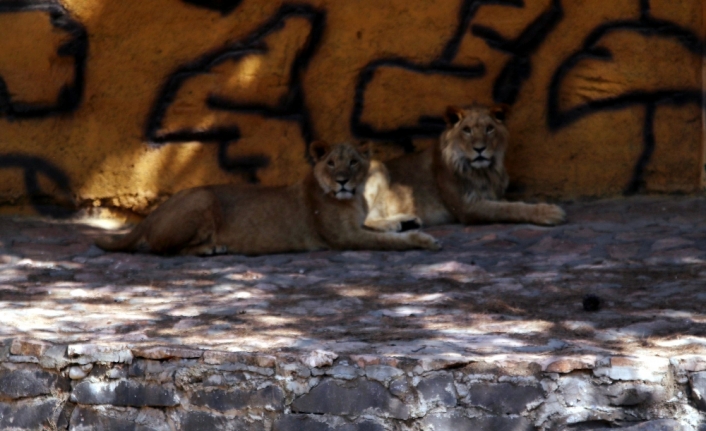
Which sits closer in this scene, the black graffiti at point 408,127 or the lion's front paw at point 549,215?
the lion's front paw at point 549,215

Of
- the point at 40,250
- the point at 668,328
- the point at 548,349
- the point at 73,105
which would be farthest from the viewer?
the point at 73,105

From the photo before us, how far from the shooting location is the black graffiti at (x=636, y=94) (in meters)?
8.22

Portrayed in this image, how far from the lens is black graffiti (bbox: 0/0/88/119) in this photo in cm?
851

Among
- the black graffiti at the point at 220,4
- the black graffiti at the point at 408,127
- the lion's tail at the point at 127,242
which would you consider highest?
the black graffiti at the point at 220,4

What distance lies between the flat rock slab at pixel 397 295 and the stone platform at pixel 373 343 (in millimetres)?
20

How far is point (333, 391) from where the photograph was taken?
13.7 ft

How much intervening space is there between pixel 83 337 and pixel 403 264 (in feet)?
8.30

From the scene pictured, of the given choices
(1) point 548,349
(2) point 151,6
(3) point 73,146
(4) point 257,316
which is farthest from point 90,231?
(1) point 548,349

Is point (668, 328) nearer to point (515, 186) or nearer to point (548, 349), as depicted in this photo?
point (548, 349)

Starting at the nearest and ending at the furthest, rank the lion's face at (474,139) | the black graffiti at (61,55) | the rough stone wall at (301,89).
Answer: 1. the lion's face at (474,139)
2. the rough stone wall at (301,89)
3. the black graffiti at (61,55)

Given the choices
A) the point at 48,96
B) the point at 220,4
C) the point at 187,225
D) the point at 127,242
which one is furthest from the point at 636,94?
the point at 48,96

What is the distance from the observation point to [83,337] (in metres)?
4.86

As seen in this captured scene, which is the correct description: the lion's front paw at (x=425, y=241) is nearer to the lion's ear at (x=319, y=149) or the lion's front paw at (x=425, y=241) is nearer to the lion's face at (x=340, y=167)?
the lion's face at (x=340, y=167)

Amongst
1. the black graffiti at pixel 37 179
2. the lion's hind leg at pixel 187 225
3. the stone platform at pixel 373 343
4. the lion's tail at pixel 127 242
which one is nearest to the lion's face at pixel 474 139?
the stone platform at pixel 373 343
